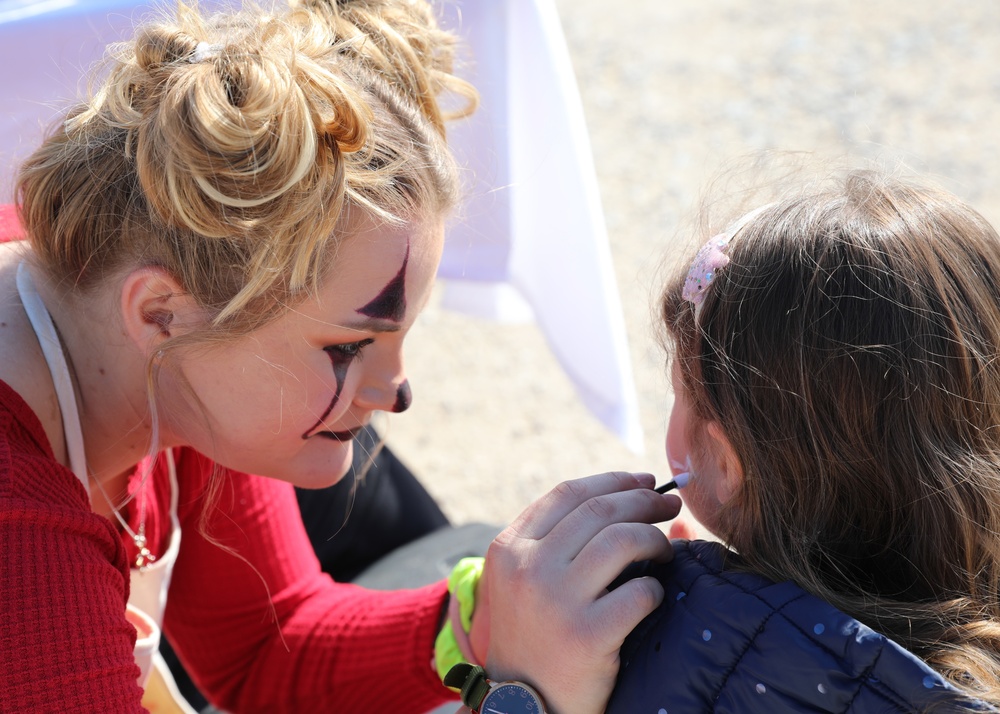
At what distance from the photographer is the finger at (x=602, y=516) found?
97 cm

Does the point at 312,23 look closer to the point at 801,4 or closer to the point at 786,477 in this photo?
the point at 786,477

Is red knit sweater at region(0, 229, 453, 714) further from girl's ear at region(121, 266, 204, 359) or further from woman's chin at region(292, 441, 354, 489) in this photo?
girl's ear at region(121, 266, 204, 359)

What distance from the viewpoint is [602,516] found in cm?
98

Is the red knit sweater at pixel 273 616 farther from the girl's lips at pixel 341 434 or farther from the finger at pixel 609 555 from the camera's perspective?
the finger at pixel 609 555

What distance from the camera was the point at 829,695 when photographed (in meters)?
0.83

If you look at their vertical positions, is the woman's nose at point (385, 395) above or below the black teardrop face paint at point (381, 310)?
below

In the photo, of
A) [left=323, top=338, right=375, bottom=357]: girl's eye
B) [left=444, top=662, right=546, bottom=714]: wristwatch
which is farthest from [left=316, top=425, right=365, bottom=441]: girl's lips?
[left=444, top=662, right=546, bottom=714]: wristwatch

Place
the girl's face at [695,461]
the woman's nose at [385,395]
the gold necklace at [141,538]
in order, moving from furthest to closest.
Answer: the gold necklace at [141,538]
the woman's nose at [385,395]
the girl's face at [695,461]

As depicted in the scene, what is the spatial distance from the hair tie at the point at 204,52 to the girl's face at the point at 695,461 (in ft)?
1.86

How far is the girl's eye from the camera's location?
1109 millimetres

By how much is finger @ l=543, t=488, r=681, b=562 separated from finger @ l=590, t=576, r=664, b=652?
0.06 metres

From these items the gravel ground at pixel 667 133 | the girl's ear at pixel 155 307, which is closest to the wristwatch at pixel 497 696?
the girl's ear at pixel 155 307

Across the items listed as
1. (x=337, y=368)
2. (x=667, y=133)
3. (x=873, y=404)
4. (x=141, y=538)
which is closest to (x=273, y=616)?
(x=141, y=538)

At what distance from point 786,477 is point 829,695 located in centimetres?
21
